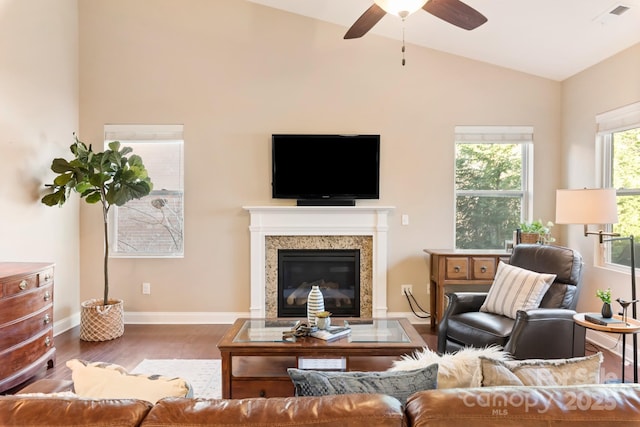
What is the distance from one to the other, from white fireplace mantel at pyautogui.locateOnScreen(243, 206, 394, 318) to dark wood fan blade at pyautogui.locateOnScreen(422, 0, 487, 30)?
2184 millimetres

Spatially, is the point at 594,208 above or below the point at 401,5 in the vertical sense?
below

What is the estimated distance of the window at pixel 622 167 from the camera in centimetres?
346

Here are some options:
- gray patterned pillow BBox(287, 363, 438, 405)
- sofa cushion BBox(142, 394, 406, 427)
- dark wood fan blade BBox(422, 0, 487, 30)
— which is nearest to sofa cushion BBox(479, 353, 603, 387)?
gray patterned pillow BBox(287, 363, 438, 405)

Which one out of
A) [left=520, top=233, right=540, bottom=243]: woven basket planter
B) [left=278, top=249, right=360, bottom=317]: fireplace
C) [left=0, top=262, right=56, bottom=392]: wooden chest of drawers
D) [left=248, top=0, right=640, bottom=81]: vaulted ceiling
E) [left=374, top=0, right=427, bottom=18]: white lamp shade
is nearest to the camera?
[left=374, top=0, right=427, bottom=18]: white lamp shade

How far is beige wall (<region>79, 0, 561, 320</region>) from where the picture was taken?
Answer: 14.7ft

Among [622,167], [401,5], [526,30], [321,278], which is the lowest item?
[321,278]

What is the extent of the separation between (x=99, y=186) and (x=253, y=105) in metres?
1.79

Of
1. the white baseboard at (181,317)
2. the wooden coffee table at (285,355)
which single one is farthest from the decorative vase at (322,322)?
the white baseboard at (181,317)

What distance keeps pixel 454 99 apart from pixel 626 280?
7.90 ft

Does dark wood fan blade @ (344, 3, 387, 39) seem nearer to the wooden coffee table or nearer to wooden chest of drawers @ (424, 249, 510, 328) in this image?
the wooden coffee table

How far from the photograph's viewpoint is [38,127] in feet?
12.6

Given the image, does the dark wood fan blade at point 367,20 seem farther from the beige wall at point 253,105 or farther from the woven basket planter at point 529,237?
the woven basket planter at point 529,237

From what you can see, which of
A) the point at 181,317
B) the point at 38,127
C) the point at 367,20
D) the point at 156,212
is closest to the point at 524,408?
the point at 367,20

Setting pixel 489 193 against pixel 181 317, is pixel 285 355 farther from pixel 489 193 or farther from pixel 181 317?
pixel 489 193
